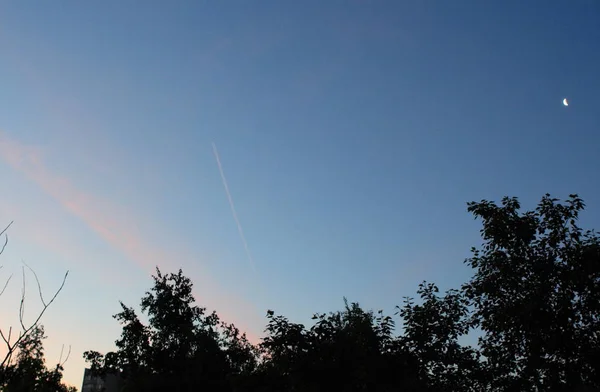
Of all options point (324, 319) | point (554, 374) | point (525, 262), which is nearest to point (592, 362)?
point (554, 374)

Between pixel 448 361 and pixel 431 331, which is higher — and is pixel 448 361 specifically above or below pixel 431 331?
below

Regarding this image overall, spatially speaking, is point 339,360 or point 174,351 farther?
point 174,351

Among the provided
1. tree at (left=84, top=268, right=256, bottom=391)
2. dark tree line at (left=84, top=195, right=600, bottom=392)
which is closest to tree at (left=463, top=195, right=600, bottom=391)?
dark tree line at (left=84, top=195, right=600, bottom=392)

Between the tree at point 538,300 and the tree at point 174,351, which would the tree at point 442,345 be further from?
the tree at point 174,351

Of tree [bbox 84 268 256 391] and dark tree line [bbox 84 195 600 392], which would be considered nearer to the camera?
dark tree line [bbox 84 195 600 392]

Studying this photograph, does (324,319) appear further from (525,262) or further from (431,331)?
(525,262)

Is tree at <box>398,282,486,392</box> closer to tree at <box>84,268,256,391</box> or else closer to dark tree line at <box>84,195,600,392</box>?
dark tree line at <box>84,195,600,392</box>

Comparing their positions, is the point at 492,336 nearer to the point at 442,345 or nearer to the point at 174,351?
the point at 442,345

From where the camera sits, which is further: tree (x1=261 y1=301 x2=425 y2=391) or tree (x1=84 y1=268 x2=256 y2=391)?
tree (x1=84 y1=268 x2=256 y2=391)

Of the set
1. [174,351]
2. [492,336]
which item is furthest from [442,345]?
[174,351]

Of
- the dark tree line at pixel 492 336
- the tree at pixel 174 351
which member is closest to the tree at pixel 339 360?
the dark tree line at pixel 492 336

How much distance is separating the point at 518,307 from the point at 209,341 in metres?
36.0

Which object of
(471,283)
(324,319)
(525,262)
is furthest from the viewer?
(324,319)

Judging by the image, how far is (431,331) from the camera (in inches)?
653
